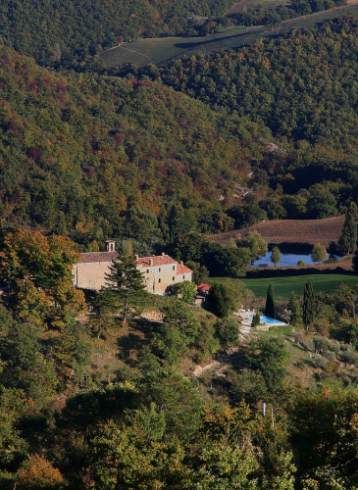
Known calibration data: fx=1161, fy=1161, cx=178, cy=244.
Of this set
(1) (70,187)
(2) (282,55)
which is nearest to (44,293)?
(1) (70,187)

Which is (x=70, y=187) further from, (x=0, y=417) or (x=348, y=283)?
(x=0, y=417)

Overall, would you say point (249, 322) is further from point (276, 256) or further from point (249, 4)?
point (249, 4)

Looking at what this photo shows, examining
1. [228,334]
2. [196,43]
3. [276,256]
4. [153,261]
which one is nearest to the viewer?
[228,334]

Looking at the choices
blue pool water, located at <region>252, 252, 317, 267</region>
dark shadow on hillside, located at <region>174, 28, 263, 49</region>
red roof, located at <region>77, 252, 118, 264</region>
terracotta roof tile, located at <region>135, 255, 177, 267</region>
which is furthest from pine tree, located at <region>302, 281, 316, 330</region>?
dark shadow on hillside, located at <region>174, 28, 263, 49</region>

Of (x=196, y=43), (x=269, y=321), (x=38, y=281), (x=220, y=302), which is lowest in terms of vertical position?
(x=269, y=321)

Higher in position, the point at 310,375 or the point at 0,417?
the point at 0,417

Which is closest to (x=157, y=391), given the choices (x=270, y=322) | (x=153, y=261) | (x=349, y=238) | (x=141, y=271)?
(x=141, y=271)
